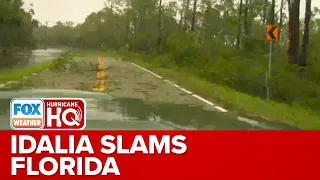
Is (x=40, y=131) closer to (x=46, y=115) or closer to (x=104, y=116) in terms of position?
(x=46, y=115)

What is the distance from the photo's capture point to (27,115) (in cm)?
404

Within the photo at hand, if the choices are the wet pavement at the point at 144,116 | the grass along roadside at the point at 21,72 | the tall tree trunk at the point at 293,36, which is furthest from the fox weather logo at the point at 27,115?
the tall tree trunk at the point at 293,36

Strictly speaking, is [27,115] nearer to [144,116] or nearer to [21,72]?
[144,116]

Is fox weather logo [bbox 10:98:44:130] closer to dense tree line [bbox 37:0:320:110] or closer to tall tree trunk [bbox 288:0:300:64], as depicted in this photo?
dense tree line [bbox 37:0:320:110]

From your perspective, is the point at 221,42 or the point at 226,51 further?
the point at 221,42

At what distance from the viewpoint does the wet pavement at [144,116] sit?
5.87 meters

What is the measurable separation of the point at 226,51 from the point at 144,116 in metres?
20.6

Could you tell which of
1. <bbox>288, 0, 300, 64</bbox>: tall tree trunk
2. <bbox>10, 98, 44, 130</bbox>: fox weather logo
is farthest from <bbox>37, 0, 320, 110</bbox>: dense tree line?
<bbox>10, 98, 44, 130</bbox>: fox weather logo

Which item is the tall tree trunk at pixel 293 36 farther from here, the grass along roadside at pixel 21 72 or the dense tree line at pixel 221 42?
the grass along roadside at pixel 21 72

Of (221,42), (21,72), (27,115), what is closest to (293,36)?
(221,42)

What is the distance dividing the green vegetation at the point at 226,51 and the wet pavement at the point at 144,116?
0.90 m

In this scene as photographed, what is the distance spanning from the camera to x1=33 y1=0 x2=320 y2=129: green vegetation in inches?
402

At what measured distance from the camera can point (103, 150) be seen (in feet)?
12.8

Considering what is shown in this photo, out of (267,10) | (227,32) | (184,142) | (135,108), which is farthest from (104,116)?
(227,32)
